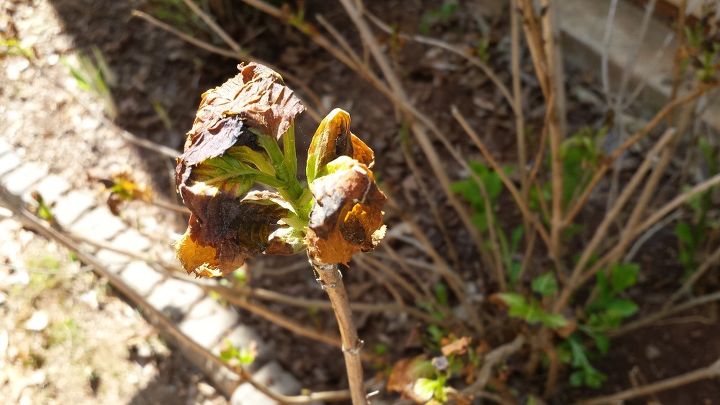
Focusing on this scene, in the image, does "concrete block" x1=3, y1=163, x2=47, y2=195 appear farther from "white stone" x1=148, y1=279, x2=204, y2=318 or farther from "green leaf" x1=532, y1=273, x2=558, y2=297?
"green leaf" x1=532, y1=273, x2=558, y2=297

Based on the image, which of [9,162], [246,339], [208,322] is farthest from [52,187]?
[246,339]

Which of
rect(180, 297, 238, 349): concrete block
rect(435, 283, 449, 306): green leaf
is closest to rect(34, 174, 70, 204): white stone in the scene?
rect(180, 297, 238, 349): concrete block

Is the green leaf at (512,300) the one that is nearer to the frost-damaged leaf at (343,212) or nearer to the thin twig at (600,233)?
the thin twig at (600,233)

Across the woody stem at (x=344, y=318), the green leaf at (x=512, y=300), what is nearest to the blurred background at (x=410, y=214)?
the green leaf at (x=512, y=300)

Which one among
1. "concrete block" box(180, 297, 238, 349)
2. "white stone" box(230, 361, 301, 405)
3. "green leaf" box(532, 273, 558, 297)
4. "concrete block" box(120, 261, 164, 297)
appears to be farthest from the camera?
"concrete block" box(120, 261, 164, 297)

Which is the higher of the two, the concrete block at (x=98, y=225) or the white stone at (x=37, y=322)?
the concrete block at (x=98, y=225)

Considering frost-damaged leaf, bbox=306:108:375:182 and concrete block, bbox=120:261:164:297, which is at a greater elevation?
concrete block, bbox=120:261:164:297
